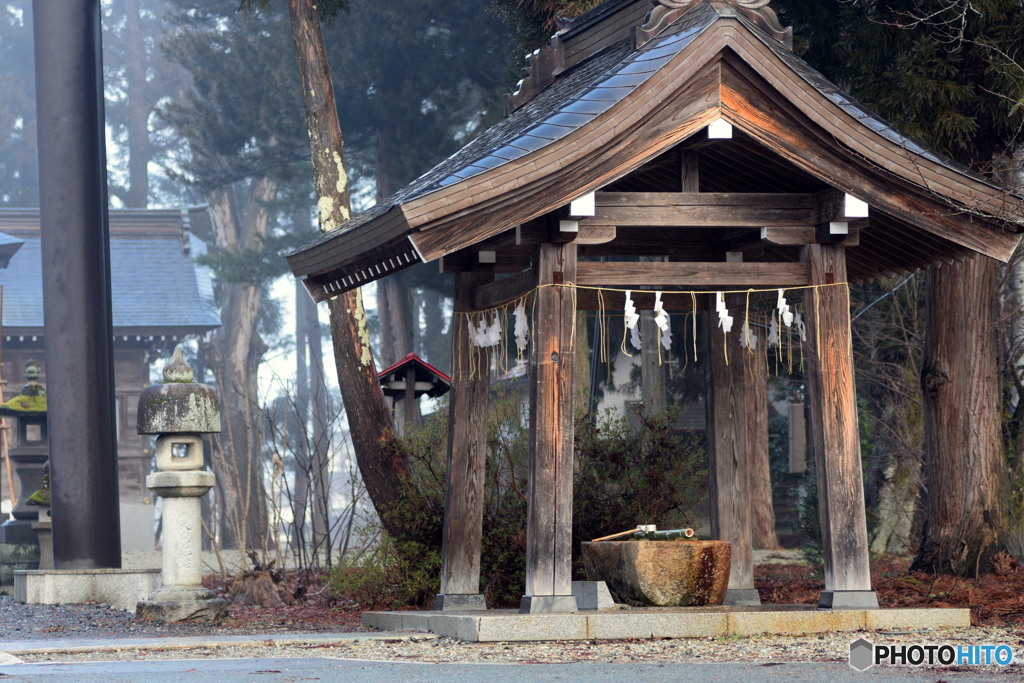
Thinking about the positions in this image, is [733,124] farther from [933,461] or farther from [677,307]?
[933,461]

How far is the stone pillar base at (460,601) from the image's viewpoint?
9.63 m

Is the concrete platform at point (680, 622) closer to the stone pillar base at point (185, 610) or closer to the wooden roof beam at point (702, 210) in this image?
the wooden roof beam at point (702, 210)

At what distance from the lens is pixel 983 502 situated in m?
11.2

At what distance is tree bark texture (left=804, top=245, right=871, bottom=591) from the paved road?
201 centimetres

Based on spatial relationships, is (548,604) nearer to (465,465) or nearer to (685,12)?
(465,465)

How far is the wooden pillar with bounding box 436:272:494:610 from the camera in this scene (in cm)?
973

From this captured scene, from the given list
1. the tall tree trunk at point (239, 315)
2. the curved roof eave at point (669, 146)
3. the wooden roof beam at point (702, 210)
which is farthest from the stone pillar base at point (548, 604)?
the tall tree trunk at point (239, 315)

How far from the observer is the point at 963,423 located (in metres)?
11.3

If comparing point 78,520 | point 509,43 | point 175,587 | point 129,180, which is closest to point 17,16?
point 129,180

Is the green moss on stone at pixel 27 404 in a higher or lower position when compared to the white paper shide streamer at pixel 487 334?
lower

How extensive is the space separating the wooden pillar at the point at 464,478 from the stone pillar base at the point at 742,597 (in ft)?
6.83

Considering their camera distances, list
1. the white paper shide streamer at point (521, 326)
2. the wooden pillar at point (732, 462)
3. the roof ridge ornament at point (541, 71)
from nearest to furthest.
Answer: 1. the white paper shide streamer at point (521, 326)
2. the wooden pillar at point (732, 462)
3. the roof ridge ornament at point (541, 71)

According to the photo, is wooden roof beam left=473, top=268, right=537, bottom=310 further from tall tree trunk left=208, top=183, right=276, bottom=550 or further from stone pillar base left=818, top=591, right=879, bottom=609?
tall tree trunk left=208, top=183, right=276, bottom=550

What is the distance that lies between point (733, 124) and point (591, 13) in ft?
8.48
